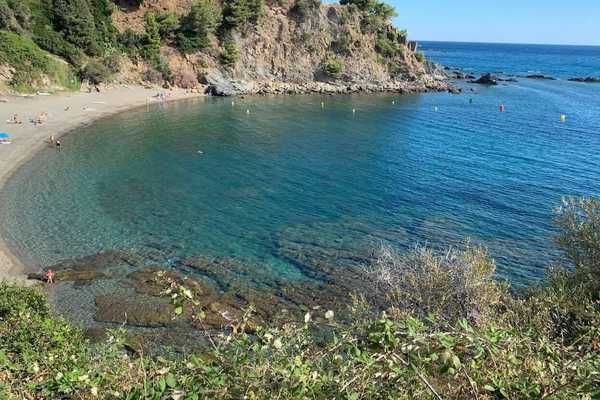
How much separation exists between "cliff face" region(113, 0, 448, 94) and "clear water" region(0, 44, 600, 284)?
15.7m

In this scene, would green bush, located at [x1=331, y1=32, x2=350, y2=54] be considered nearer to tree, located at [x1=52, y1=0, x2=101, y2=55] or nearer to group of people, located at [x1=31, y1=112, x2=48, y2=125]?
tree, located at [x1=52, y1=0, x2=101, y2=55]

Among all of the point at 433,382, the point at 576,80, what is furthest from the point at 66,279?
the point at 576,80

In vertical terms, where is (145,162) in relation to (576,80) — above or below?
below

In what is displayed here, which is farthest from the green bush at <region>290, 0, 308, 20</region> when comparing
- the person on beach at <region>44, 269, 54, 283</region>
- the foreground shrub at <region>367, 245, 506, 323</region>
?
the foreground shrub at <region>367, 245, 506, 323</region>

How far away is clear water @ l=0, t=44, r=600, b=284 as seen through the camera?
1037 inches

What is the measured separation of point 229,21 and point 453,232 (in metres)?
66.9

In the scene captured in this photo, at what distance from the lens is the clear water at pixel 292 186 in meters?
26.3

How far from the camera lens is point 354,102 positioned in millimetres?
80188

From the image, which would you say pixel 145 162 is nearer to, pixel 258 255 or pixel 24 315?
pixel 258 255

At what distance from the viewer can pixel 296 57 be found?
88.8 meters

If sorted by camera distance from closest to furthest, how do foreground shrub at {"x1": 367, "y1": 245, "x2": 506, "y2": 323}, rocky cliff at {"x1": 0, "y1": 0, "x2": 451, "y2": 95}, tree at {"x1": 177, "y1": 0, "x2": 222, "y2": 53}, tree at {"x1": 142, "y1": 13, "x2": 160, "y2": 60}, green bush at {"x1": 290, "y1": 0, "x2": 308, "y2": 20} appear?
foreground shrub at {"x1": 367, "y1": 245, "x2": 506, "y2": 323} < rocky cliff at {"x1": 0, "y1": 0, "x2": 451, "y2": 95} < tree at {"x1": 142, "y1": 13, "x2": 160, "y2": 60} < tree at {"x1": 177, "y1": 0, "x2": 222, "y2": 53} < green bush at {"x1": 290, "y1": 0, "x2": 308, "y2": 20}

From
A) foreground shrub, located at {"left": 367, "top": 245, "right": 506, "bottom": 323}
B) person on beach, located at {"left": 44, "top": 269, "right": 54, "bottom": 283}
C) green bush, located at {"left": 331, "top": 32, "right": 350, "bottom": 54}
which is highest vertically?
green bush, located at {"left": 331, "top": 32, "right": 350, "bottom": 54}

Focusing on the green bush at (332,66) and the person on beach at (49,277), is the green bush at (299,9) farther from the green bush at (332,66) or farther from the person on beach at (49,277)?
the person on beach at (49,277)

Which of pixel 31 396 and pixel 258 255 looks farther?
pixel 258 255
